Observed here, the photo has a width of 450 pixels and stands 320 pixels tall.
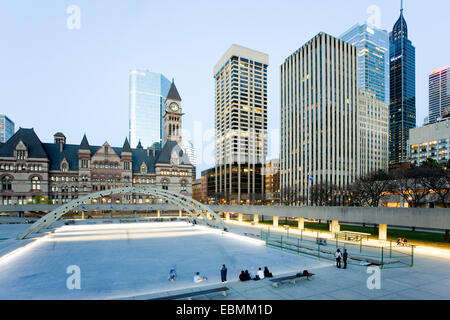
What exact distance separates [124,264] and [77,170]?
254ft

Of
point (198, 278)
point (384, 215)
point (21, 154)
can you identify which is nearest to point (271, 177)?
point (21, 154)

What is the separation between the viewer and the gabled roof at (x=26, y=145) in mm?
79738

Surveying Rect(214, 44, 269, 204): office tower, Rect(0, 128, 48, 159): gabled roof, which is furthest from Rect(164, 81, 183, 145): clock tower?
Rect(0, 128, 48, 159): gabled roof

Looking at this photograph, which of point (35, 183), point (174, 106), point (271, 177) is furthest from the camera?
point (271, 177)

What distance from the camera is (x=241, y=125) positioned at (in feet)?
589

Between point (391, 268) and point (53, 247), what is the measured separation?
34896 millimetres

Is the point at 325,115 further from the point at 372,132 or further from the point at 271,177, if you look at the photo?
the point at 271,177

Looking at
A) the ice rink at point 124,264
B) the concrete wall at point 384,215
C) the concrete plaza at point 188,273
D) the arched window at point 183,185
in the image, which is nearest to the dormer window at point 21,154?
the arched window at point 183,185

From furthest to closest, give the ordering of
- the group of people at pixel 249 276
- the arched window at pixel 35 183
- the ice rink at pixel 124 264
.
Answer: the arched window at pixel 35 183, the group of people at pixel 249 276, the ice rink at pixel 124 264

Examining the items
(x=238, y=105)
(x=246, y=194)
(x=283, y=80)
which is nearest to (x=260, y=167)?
(x=246, y=194)

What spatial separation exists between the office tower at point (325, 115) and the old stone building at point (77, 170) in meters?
64.0

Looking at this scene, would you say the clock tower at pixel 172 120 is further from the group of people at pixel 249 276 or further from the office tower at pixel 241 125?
the group of people at pixel 249 276
